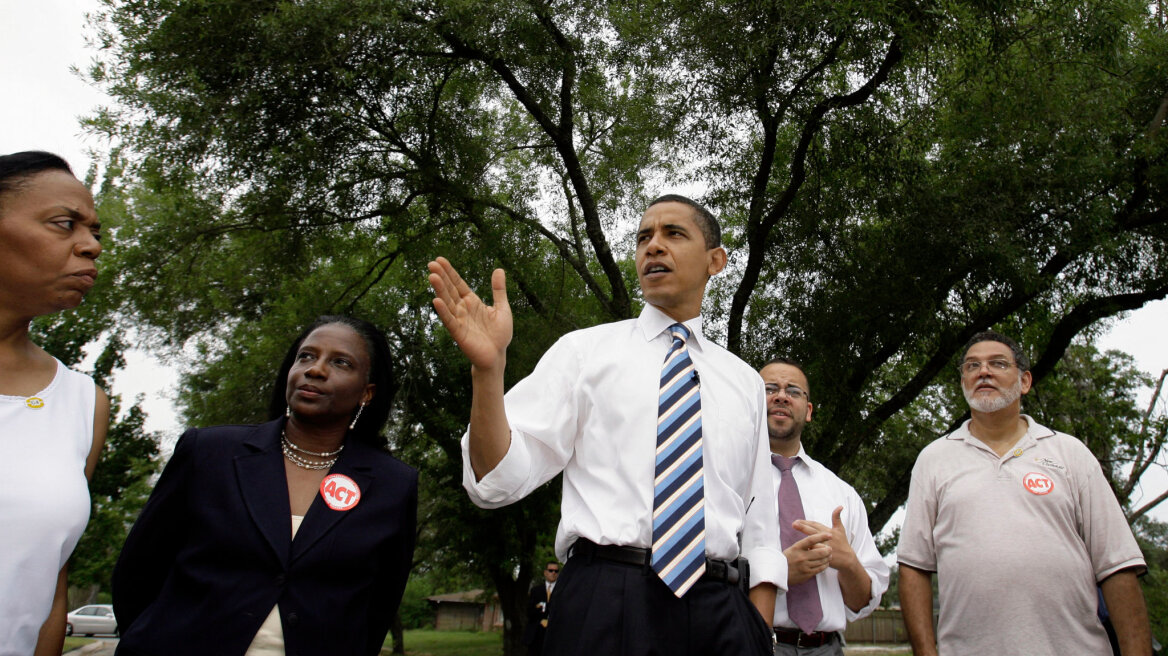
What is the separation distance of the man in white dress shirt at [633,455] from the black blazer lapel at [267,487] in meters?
0.65

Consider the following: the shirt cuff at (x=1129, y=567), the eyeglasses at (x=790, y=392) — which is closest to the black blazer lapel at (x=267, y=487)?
the eyeglasses at (x=790, y=392)

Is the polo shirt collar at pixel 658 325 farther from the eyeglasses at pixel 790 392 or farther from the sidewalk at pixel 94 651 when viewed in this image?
the sidewalk at pixel 94 651

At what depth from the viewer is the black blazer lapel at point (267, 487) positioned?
282 centimetres

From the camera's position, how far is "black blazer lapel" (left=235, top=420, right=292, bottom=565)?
9.27 ft

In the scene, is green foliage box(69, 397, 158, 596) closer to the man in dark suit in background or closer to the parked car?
the parked car

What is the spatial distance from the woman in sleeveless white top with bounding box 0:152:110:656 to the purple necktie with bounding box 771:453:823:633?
2.72 meters

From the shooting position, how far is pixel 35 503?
7.96 ft

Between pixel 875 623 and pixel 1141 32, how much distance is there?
1519 inches

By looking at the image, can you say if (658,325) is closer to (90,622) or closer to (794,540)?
(794,540)

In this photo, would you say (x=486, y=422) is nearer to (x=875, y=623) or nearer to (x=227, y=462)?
(x=227, y=462)

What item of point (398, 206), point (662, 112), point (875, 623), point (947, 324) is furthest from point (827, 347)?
point (875, 623)

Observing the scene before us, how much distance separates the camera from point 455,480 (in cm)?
1675

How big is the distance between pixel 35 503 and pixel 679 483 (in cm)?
188

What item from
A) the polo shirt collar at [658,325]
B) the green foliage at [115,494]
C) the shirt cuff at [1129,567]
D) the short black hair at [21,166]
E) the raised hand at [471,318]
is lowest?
the shirt cuff at [1129,567]
